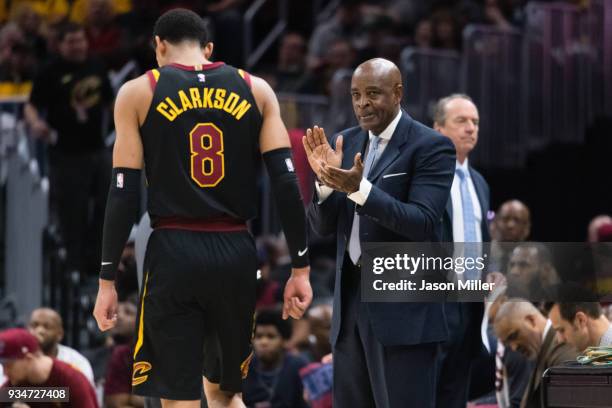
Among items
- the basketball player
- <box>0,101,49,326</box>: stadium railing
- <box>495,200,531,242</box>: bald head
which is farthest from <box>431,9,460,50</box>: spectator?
the basketball player

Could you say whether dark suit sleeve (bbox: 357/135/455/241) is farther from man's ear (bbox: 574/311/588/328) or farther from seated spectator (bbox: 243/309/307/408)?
seated spectator (bbox: 243/309/307/408)

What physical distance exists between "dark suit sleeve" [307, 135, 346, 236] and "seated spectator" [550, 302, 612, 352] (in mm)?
1271

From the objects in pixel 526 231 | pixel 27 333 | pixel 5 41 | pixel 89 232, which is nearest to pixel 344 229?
pixel 27 333

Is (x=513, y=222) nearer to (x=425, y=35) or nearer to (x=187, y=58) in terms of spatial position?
(x=187, y=58)

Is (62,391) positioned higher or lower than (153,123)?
lower

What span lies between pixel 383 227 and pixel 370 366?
630mm

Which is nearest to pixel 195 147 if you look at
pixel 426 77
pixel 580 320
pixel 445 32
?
pixel 580 320

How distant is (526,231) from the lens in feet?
32.8

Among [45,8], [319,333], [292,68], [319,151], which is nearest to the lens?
[319,151]

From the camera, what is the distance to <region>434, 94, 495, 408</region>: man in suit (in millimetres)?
6820

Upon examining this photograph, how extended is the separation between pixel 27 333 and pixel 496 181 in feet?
19.8

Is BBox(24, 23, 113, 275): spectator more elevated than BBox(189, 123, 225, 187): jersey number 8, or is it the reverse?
BBox(24, 23, 113, 275): spectator

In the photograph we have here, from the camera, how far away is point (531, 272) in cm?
654

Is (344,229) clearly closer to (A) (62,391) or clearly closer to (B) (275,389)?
(A) (62,391)
